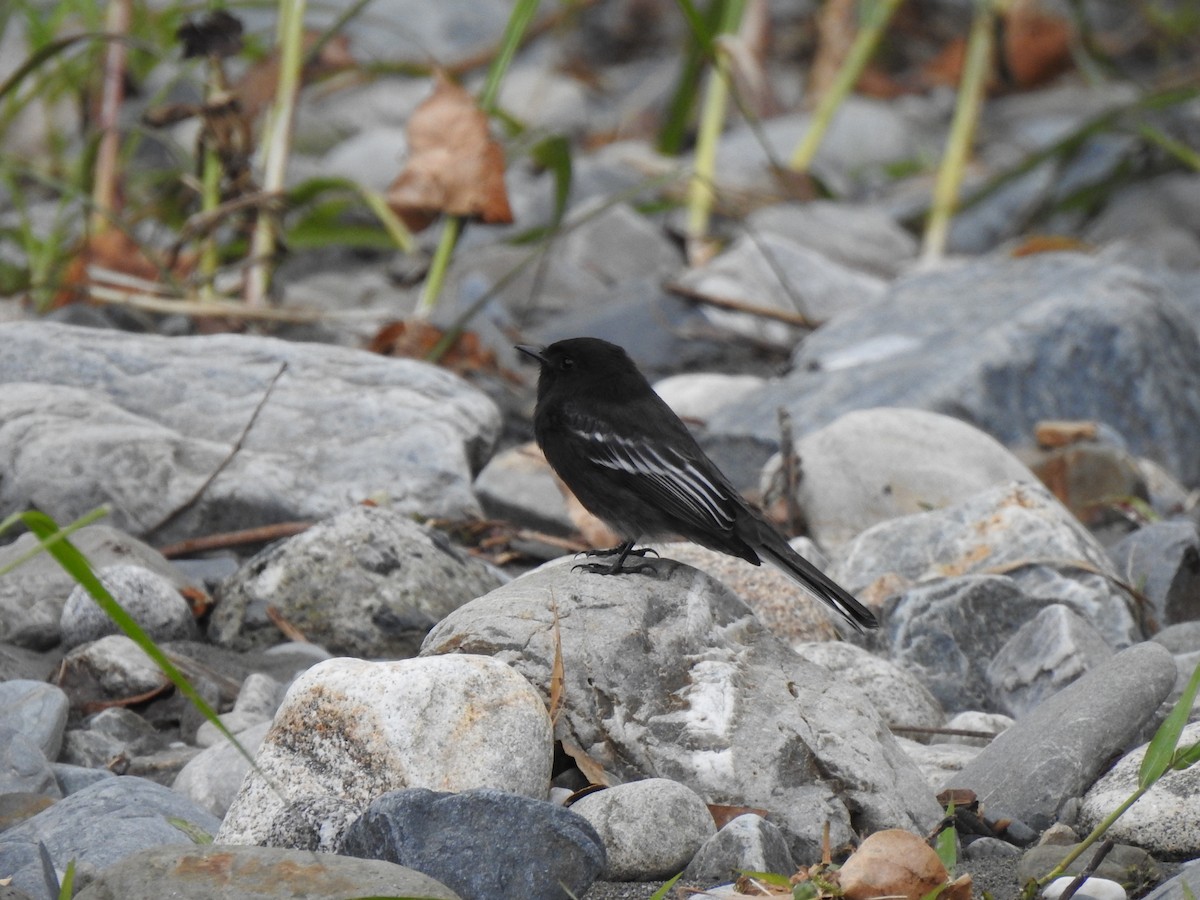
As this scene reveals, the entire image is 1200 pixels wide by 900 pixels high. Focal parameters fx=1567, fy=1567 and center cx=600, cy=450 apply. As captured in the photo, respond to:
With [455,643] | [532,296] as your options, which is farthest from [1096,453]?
[455,643]

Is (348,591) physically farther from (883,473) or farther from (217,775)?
(883,473)

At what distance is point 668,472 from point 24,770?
5.56 feet

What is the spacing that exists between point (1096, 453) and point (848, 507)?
104 centimetres

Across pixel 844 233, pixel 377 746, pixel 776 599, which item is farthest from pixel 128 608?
pixel 844 233

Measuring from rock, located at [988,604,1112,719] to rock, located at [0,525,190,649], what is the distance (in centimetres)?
226

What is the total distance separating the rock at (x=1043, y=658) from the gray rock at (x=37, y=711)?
7.57 ft

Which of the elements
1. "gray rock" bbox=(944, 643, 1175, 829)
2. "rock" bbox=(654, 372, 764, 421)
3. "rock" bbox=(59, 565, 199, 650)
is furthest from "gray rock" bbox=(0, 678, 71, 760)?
"rock" bbox=(654, 372, 764, 421)

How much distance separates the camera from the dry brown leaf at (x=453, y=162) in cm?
607

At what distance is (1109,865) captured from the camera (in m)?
2.87

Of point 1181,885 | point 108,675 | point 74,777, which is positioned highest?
point 1181,885

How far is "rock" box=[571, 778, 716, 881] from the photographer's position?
9.43 feet

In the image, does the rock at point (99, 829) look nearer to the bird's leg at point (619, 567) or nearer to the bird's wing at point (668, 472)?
the bird's leg at point (619, 567)

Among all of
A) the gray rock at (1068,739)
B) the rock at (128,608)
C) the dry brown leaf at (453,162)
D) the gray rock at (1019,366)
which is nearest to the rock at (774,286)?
the gray rock at (1019,366)

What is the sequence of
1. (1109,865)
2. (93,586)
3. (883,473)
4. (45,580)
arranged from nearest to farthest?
1. (93,586)
2. (1109,865)
3. (45,580)
4. (883,473)
